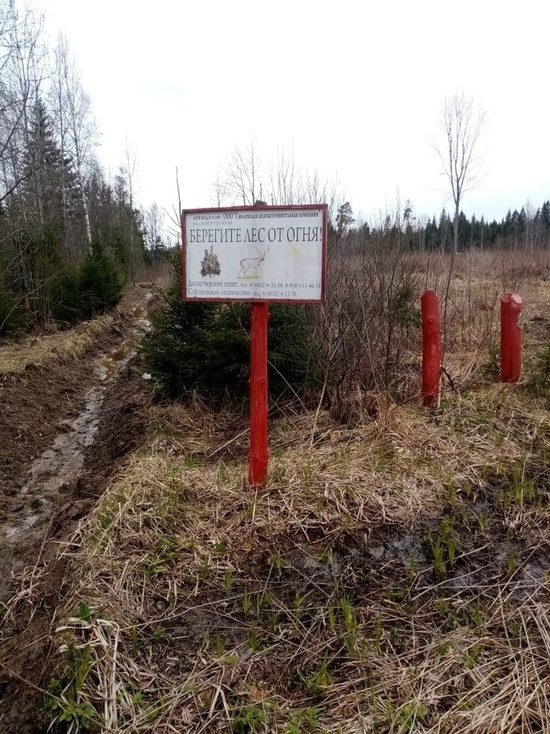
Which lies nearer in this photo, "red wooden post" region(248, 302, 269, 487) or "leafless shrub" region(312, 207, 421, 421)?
"red wooden post" region(248, 302, 269, 487)

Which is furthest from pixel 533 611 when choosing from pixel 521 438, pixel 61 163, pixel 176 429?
pixel 61 163

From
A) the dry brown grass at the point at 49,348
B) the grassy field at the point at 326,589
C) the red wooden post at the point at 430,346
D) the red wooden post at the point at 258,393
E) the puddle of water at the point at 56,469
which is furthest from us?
the dry brown grass at the point at 49,348

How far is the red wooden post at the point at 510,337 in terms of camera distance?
4.78m

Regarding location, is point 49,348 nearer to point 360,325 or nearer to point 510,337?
point 360,325

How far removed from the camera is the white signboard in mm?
3246

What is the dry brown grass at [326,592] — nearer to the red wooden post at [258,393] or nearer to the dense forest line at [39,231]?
the red wooden post at [258,393]

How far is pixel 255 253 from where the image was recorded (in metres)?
3.36

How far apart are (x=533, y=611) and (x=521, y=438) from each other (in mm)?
1865

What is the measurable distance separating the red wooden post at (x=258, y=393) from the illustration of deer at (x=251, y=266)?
0.66 ft

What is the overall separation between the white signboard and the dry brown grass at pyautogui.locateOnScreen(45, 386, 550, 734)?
1.37m

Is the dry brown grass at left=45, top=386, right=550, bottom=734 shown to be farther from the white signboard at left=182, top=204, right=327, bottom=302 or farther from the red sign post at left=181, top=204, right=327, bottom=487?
the white signboard at left=182, top=204, right=327, bottom=302

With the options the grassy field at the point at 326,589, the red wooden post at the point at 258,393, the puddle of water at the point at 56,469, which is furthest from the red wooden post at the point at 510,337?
the puddle of water at the point at 56,469

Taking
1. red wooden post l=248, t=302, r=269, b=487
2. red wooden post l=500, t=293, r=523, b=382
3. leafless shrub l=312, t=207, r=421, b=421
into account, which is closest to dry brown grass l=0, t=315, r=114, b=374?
leafless shrub l=312, t=207, r=421, b=421

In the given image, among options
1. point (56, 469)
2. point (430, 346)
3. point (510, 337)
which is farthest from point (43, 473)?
point (510, 337)
